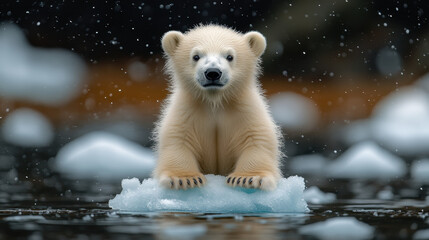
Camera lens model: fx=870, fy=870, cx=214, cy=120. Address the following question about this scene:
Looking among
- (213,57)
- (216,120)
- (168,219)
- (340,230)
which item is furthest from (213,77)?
(340,230)

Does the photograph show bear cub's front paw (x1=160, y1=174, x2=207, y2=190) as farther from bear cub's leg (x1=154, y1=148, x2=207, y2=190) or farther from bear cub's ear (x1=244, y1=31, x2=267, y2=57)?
bear cub's ear (x1=244, y1=31, x2=267, y2=57)

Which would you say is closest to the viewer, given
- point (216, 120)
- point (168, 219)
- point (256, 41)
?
point (168, 219)

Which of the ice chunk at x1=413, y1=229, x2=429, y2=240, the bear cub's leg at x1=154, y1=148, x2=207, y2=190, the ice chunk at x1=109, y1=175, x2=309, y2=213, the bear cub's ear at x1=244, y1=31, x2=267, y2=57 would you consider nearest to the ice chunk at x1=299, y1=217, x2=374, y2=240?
the ice chunk at x1=413, y1=229, x2=429, y2=240

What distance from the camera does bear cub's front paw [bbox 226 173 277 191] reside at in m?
7.81

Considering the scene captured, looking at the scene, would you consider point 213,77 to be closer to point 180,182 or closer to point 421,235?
point 180,182

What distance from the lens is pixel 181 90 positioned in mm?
8422

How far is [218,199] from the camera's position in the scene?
7.79 m

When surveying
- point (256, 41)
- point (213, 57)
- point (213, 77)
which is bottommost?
point (213, 77)

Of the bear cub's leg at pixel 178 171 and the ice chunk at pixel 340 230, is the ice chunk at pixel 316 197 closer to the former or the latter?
the bear cub's leg at pixel 178 171

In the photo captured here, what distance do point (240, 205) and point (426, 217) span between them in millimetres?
1613

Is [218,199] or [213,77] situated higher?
[213,77]

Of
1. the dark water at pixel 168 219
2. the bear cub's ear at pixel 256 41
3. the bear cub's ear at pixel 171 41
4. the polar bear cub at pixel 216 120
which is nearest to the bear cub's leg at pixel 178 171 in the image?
the polar bear cub at pixel 216 120

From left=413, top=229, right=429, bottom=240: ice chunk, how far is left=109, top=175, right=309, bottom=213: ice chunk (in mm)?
1788

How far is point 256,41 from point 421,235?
10.2ft
